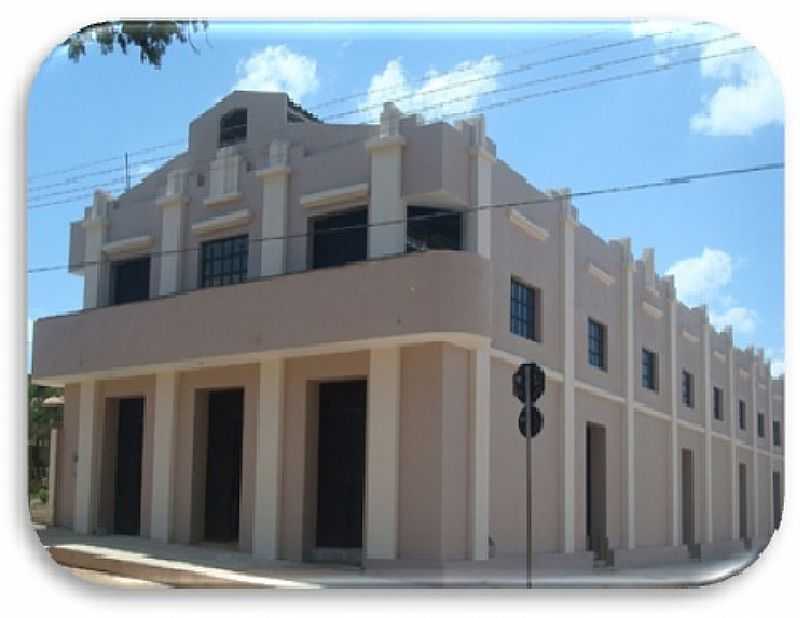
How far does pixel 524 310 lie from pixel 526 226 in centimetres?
64

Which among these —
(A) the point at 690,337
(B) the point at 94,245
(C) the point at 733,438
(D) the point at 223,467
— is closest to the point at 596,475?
(C) the point at 733,438

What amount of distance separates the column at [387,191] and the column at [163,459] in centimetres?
185

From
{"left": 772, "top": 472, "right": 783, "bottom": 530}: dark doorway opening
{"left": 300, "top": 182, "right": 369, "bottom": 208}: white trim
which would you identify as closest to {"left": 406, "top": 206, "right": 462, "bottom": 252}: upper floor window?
{"left": 300, "top": 182, "right": 369, "bottom": 208}: white trim

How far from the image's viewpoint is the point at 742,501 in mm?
8406

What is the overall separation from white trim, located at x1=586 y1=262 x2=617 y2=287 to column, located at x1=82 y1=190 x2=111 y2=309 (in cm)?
364

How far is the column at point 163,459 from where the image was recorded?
8.51 metres

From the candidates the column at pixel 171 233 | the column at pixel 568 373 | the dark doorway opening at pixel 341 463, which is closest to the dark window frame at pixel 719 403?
the column at pixel 568 373

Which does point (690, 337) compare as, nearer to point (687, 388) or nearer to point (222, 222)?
point (687, 388)

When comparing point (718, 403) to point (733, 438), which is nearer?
point (733, 438)

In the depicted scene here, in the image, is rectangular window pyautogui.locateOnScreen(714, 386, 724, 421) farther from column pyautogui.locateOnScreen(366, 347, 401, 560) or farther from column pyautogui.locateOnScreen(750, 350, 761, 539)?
column pyautogui.locateOnScreen(366, 347, 401, 560)

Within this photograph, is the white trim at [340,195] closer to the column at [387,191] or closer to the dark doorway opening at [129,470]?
the column at [387,191]

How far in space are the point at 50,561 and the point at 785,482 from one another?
5018 millimetres

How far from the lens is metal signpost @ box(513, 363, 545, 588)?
8.23 meters

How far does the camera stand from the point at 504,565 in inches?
316
